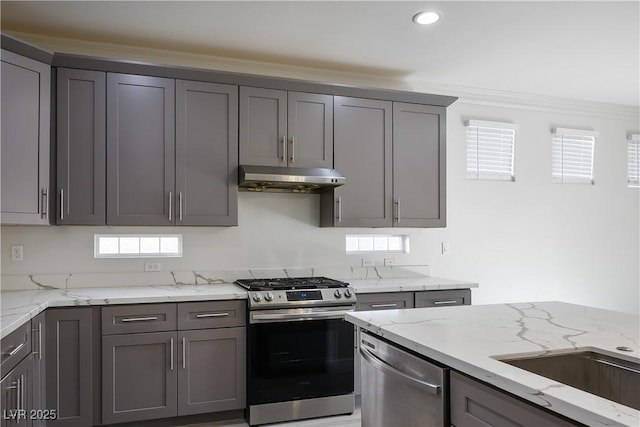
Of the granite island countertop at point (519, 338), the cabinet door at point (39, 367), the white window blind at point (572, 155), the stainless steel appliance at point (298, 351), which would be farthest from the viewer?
the white window blind at point (572, 155)

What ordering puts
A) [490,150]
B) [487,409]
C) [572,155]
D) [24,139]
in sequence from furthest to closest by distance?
[572,155] → [490,150] → [24,139] → [487,409]

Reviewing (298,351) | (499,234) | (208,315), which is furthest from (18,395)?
(499,234)

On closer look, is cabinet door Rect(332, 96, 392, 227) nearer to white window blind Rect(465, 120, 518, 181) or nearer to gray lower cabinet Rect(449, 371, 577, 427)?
white window blind Rect(465, 120, 518, 181)

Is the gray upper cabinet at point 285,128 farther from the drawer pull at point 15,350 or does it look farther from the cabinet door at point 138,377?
the drawer pull at point 15,350

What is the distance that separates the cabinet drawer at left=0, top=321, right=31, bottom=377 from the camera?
2.08m

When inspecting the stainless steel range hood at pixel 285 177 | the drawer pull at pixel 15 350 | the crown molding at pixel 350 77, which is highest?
the crown molding at pixel 350 77

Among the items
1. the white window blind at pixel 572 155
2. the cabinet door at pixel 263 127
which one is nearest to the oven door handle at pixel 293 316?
the cabinet door at pixel 263 127

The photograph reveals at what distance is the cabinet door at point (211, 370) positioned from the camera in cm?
313

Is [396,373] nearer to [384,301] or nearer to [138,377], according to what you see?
[384,301]

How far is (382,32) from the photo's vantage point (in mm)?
3320

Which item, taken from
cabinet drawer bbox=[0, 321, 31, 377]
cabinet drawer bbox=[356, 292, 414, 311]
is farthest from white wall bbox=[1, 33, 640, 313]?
cabinet drawer bbox=[0, 321, 31, 377]

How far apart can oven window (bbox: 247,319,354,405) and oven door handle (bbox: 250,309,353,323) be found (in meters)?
0.03

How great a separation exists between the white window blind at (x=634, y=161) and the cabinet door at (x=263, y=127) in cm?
404

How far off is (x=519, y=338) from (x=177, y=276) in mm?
2628
